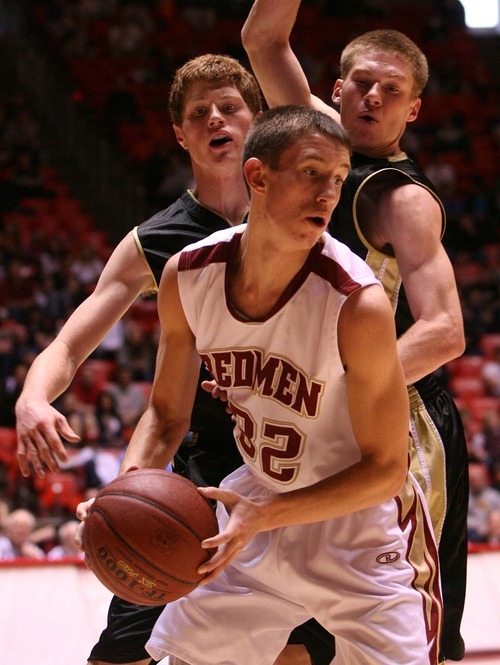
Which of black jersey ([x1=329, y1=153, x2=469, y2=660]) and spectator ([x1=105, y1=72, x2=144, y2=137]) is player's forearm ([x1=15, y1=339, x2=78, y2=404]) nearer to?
black jersey ([x1=329, y1=153, x2=469, y2=660])

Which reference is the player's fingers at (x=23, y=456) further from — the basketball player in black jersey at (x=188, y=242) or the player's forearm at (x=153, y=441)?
the basketball player in black jersey at (x=188, y=242)

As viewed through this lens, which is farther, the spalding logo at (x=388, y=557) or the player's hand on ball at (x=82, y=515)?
the spalding logo at (x=388, y=557)

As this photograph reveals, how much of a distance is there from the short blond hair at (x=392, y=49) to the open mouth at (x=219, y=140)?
0.43m

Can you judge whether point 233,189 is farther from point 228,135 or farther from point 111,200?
point 111,200

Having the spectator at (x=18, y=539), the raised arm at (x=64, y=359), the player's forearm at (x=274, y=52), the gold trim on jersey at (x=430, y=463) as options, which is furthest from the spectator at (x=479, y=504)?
the player's forearm at (x=274, y=52)

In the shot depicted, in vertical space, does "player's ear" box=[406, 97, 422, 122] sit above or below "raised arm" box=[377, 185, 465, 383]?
above

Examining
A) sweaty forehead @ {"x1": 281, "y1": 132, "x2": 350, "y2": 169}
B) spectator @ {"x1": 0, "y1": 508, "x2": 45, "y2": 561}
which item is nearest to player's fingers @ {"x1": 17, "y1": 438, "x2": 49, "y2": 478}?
sweaty forehead @ {"x1": 281, "y1": 132, "x2": 350, "y2": 169}

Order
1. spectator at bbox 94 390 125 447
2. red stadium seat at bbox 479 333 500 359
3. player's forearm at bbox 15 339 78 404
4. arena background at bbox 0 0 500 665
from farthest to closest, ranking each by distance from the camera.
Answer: red stadium seat at bbox 479 333 500 359 → arena background at bbox 0 0 500 665 → spectator at bbox 94 390 125 447 → player's forearm at bbox 15 339 78 404

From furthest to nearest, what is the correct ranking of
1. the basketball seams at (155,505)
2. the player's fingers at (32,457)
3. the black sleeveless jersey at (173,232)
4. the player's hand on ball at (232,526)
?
the black sleeveless jersey at (173,232), the player's fingers at (32,457), the basketball seams at (155,505), the player's hand on ball at (232,526)

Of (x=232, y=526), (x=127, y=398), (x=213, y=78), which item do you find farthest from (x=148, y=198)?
(x=232, y=526)

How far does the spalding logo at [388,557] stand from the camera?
2.74 meters

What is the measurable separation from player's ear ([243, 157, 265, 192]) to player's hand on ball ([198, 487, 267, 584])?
0.76 m

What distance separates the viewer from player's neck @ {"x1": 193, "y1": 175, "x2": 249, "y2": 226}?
3541mm

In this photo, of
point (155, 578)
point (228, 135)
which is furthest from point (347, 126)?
point (155, 578)
